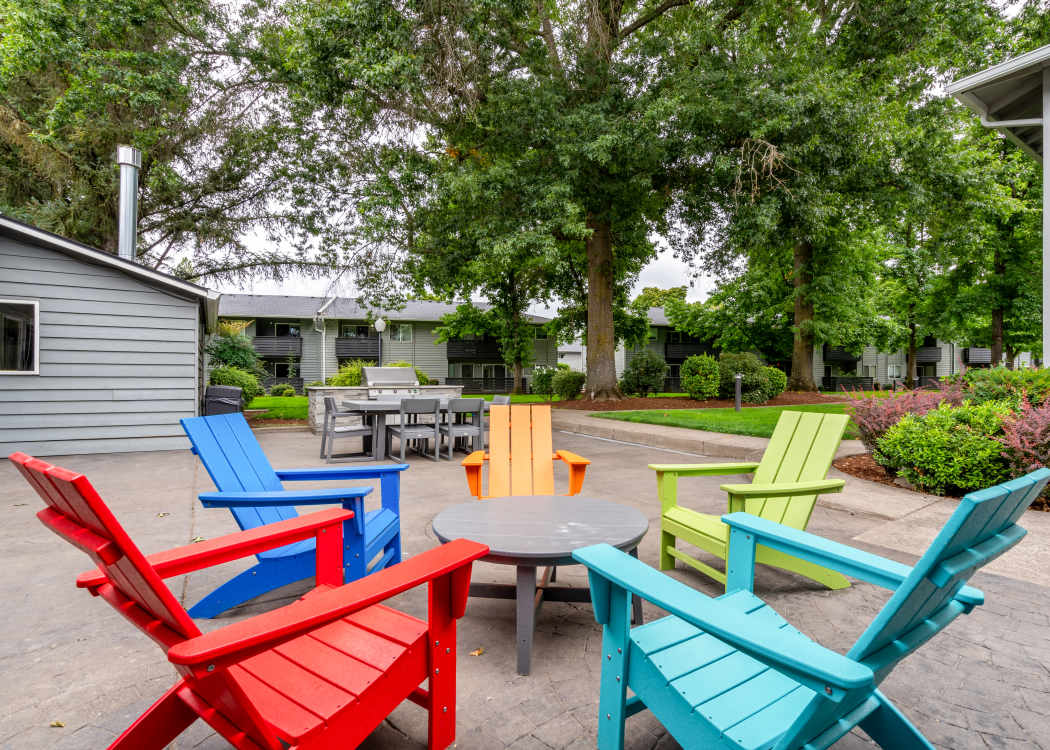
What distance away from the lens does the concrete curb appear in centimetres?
700

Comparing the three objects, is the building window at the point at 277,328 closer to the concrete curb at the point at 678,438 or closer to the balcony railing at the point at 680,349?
the balcony railing at the point at 680,349

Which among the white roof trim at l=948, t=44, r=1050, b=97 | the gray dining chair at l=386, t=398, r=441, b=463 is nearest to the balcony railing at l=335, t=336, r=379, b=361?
the gray dining chair at l=386, t=398, r=441, b=463

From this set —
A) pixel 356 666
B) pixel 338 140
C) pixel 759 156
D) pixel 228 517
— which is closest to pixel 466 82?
pixel 338 140

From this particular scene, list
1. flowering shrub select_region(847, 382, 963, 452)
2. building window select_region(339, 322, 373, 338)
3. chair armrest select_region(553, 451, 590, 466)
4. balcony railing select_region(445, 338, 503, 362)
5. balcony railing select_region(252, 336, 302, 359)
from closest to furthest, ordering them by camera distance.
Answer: chair armrest select_region(553, 451, 590, 466), flowering shrub select_region(847, 382, 963, 452), balcony railing select_region(252, 336, 302, 359), building window select_region(339, 322, 373, 338), balcony railing select_region(445, 338, 503, 362)

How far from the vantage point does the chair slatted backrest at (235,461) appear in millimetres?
2811

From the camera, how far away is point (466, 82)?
35.3 ft

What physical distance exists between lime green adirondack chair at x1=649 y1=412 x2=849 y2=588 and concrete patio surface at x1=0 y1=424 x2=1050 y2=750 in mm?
167

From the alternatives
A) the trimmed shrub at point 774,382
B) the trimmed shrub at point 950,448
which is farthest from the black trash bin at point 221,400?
the trimmed shrub at point 774,382

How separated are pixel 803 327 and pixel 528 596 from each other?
18.8 metres

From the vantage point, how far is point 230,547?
6.18 feet

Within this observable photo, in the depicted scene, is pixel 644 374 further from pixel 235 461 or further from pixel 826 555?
pixel 826 555

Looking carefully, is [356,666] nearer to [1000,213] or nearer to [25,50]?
[25,50]

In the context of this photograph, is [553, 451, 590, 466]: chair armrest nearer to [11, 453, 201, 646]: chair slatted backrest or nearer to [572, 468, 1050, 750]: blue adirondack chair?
[572, 468, 1050, 750]: blue adirondack chair

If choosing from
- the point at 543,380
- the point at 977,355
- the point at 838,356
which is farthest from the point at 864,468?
the point at 977,355
